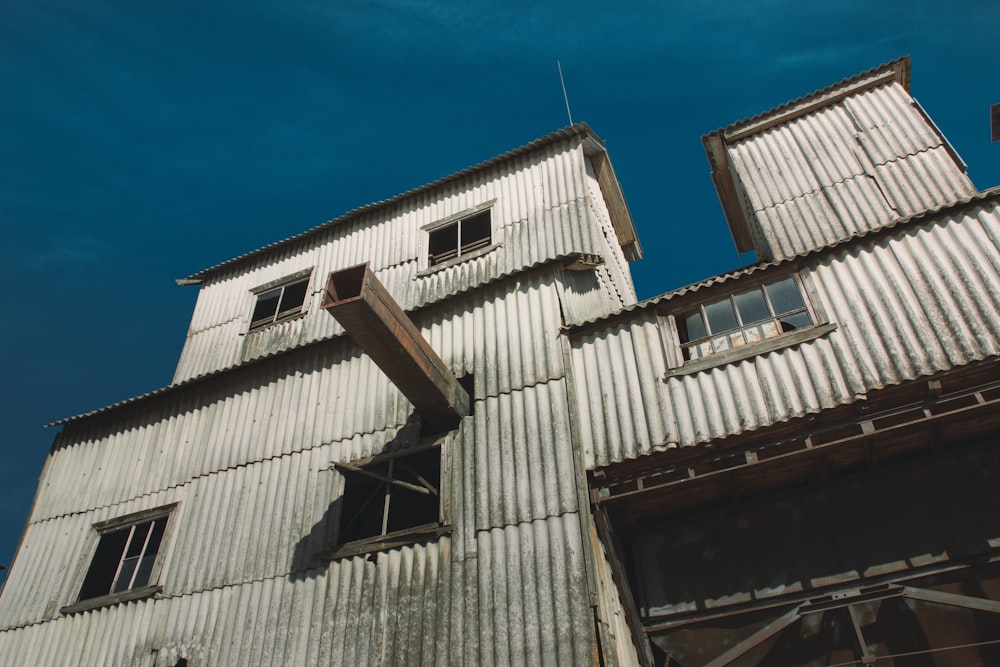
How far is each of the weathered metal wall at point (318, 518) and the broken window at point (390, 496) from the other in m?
0.32

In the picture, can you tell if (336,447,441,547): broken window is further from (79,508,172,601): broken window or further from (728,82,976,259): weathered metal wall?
(728,82,976,259): weathered metal wall

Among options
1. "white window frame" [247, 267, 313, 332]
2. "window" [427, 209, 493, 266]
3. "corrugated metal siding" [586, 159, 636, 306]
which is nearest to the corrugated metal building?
"window" [427, 209, 493, 266]

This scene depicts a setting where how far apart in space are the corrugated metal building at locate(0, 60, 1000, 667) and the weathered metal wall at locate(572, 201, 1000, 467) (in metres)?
0.03

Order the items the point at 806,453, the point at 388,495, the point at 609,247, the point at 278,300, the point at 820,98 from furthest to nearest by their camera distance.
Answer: the point at 278,300
the point at 609,247
the point at 820,98
the point at 388,495
the point at 806,453

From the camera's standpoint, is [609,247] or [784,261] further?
[609,247]

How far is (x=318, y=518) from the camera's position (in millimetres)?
10492

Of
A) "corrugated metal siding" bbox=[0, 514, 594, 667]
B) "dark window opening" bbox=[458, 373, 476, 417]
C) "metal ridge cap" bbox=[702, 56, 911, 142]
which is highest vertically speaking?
"metal ridge cap" bbox=[702, 56, 911, 142]

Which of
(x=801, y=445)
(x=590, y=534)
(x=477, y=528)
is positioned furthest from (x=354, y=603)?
(x=801, y=445)

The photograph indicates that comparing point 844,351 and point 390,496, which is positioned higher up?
point 844,351

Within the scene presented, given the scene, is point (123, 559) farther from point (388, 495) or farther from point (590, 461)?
point (590, 461)

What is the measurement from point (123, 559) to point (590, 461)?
8785 mm

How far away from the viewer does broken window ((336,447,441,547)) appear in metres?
10.4

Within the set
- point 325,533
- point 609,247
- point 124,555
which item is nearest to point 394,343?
point 325,533

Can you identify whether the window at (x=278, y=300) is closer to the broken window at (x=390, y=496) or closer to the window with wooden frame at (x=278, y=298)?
the window with wooden frame at (x=278, y=298)
